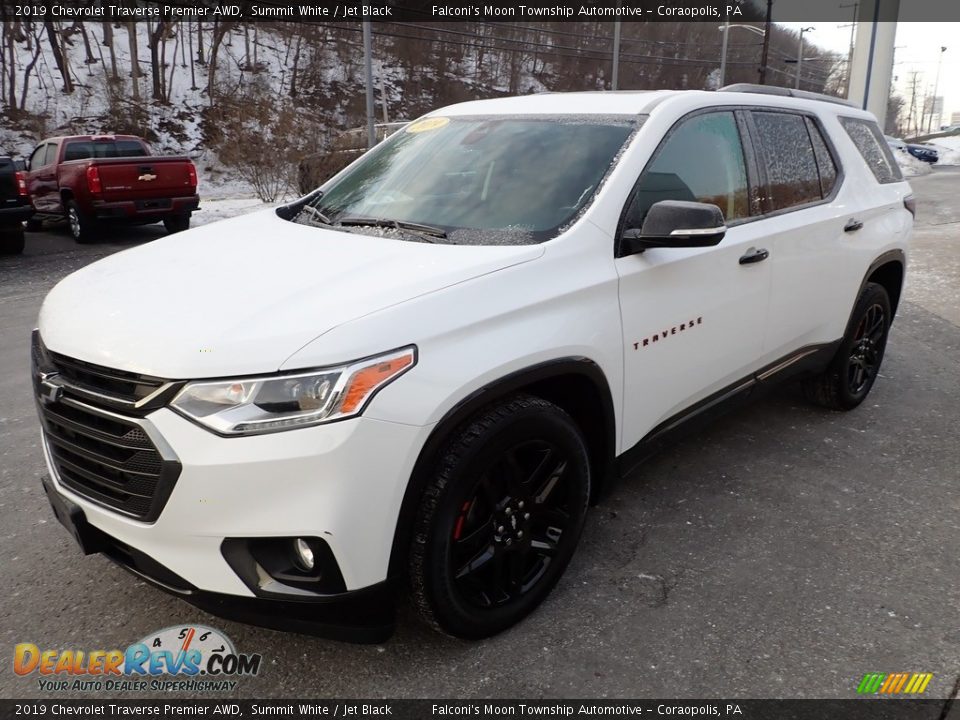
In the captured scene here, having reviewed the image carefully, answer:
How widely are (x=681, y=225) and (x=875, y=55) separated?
1760 cm

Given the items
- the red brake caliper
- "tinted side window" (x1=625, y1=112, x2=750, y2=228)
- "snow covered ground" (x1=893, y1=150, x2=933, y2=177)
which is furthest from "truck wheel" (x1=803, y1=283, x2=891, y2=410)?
"snow covered ground" (x1=893, y1=150, x2=933, y2=177)

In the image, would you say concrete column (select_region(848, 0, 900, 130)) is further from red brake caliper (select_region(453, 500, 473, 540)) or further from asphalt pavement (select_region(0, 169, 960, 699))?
red brake caliper (select_region(453, 500, 473, 540))

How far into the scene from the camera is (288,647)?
8.44ft

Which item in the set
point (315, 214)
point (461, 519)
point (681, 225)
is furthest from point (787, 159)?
point (461, 519)

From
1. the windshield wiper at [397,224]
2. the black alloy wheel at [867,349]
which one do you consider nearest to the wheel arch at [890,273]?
the black alloy wheel at [867,349]

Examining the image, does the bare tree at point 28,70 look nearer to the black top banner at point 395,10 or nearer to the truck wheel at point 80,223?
the black top banner at point 395,10

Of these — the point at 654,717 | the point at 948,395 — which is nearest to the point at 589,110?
the point at 654,717

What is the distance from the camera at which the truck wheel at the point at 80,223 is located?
39.2 ft

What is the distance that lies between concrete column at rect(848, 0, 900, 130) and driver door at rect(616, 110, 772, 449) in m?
16.0

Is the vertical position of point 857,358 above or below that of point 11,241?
above

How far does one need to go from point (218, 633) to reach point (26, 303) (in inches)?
269

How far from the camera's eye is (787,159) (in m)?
3.78

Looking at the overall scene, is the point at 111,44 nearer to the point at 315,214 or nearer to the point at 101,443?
the point at 315,214

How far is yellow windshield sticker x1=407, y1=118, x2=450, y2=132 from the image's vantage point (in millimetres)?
3668
